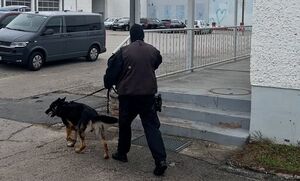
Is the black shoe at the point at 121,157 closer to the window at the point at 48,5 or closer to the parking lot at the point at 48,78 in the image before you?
the parking lot at the point at 48,78

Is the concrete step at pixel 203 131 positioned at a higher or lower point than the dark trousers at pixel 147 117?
lower

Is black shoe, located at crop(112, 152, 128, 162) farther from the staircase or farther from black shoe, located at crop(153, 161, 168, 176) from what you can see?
the staircase

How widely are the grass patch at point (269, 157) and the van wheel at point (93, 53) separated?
11.0m

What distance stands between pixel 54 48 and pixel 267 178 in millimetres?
10673

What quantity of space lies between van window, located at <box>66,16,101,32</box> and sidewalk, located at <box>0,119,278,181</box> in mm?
Result: 8946

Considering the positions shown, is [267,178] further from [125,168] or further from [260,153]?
[125,168]

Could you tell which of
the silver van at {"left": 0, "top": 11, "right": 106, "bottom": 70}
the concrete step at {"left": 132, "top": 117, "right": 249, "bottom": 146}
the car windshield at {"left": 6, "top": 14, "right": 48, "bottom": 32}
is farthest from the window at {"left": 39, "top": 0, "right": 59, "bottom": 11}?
the concrete step at {"left": 132, "top": 117, "right": 249, "bottom": 146}

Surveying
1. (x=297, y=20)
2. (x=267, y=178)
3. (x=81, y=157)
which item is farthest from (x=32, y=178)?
(x=297, y=20)

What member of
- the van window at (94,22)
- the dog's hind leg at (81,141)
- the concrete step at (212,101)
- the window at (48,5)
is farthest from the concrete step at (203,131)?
the window at (48,5)

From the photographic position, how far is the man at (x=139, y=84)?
5.01 metres

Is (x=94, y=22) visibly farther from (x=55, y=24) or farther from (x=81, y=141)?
(x=81, y=141)

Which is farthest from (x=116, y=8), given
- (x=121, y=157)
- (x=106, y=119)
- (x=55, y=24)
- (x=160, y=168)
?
(x=160, y=168)

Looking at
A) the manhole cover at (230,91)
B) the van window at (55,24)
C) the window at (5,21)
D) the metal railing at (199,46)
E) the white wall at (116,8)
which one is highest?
the white wall at (116,8)

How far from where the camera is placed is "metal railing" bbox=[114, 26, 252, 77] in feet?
27.9
